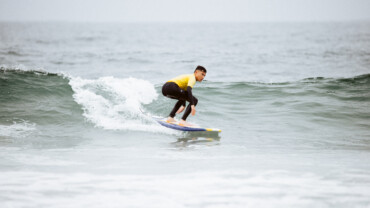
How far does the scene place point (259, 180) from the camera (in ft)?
18.4

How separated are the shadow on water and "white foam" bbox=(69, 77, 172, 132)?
871mm

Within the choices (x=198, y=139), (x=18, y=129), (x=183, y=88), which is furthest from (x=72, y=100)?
(x=198, y=139)

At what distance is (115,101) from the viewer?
1252 cm

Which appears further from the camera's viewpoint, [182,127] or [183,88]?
[183,88]

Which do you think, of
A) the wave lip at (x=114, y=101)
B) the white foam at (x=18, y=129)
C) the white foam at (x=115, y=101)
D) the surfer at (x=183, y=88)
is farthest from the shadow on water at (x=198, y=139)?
the white foam at (x=18, y=129)

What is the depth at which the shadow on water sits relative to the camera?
8.14 meters

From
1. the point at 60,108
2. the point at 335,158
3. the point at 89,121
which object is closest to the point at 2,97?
the point at 60,108

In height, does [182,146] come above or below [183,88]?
below

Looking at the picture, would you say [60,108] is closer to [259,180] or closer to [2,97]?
[2,97]

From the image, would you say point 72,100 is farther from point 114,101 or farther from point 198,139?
point 198,139

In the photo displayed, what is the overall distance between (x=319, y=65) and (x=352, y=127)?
18474 millimetres

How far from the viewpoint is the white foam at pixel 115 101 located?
33.0ft

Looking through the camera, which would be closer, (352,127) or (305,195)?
(305,195)

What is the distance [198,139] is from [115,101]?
4.69 metres
